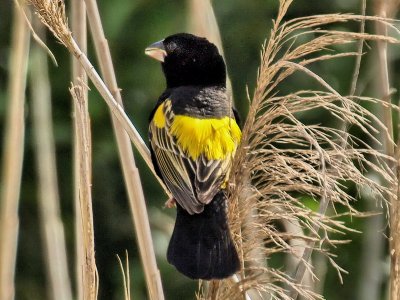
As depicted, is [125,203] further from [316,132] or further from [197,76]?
[316,132]

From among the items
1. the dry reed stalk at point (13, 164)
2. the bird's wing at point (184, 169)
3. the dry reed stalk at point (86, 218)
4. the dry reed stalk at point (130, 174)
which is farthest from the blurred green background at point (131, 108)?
the dry reed stalk at point (86, 218)

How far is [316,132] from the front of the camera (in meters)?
2.39

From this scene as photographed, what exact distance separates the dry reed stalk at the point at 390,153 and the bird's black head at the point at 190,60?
1.05 m

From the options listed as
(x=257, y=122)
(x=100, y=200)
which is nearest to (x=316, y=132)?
(x=257, y=122)

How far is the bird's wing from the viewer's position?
307 centimetres

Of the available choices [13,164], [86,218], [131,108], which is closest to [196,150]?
[13,164]

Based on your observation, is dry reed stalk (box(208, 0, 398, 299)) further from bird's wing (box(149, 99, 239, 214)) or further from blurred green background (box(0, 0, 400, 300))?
blurred green background (box(0, 0, 400, 300))

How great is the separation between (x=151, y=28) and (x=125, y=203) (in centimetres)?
104

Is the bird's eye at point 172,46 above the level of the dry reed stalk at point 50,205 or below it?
above

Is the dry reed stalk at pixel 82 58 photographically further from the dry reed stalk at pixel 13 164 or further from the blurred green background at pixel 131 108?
the blurred green background at pixel 131 108

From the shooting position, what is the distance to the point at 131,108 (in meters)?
5.69

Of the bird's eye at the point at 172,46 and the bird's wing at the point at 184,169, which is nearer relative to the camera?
the bird's wing at the point at 184,169

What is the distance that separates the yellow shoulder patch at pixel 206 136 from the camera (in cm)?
320

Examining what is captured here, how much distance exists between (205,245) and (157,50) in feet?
4.21
